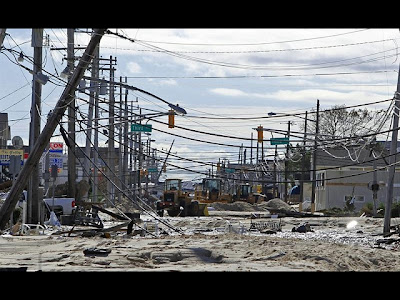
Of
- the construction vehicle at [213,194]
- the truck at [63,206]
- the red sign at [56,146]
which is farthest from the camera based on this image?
the construction vehicle at [213,194]

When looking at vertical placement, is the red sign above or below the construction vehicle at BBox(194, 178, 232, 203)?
above

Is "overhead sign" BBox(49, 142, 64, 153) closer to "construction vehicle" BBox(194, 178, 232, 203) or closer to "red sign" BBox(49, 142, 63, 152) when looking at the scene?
"red sign" BBox(49, 142, 63, 152)

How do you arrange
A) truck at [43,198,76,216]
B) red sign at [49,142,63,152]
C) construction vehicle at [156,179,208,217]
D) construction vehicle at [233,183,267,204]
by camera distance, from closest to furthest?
truck at [43,198,76,216], construction vehicle at [156,179,208,217], red sign at [49,142,63,152], construction vehicle at [233,183,267,204]

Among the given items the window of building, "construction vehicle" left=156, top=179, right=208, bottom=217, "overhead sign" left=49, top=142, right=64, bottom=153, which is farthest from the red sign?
the window of building

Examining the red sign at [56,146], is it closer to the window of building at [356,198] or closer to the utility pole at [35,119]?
the window of building at [356,198]

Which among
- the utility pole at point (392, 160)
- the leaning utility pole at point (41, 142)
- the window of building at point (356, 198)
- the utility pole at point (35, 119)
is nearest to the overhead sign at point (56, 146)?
the window of building at point (356, 198)

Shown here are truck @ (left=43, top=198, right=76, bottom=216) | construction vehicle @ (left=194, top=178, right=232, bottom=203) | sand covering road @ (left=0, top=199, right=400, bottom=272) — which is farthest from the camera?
construction vehicle @ (left=194, top=178, right=232, bottom=203)

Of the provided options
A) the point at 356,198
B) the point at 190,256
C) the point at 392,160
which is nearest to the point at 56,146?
the point at 356,198
